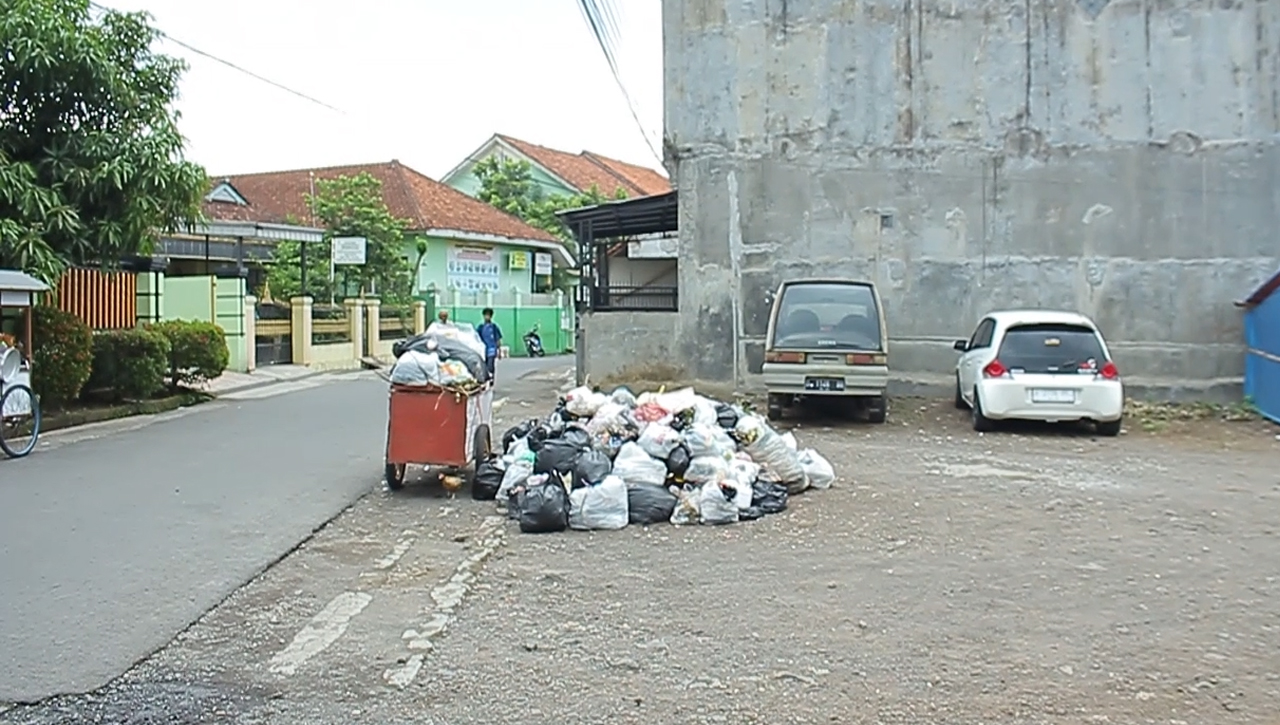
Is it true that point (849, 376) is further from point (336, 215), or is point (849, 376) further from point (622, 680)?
point (336, 215)

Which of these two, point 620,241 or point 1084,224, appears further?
point 620,241

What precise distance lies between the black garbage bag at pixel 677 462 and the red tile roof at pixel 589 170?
4178 cm

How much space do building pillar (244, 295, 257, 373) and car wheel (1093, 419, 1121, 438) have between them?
62.8ft

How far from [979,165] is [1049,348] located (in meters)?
4.81

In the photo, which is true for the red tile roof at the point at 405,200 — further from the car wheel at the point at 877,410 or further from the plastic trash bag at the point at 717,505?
the plastic trash bag at the point at 717,505

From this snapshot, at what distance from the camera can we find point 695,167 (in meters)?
19.6

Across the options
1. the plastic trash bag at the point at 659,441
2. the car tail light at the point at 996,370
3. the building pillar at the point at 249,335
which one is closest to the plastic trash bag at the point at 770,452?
the plastic trash bag at the point at 659,441

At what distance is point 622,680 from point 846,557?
2.86 m

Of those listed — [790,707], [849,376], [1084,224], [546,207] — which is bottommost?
[790,707]

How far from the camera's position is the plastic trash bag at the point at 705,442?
9719mm

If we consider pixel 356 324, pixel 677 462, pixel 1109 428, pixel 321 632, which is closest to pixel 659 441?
pixel 677 462

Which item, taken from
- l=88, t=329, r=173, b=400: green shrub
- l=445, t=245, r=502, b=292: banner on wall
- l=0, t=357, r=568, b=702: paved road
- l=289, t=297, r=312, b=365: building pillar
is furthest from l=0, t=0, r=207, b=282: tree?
l=445, t=245, r=502, b=292: banner on wall

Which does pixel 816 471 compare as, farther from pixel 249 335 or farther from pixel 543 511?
pixel 249 335

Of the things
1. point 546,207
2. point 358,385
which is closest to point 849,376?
point 358,385
